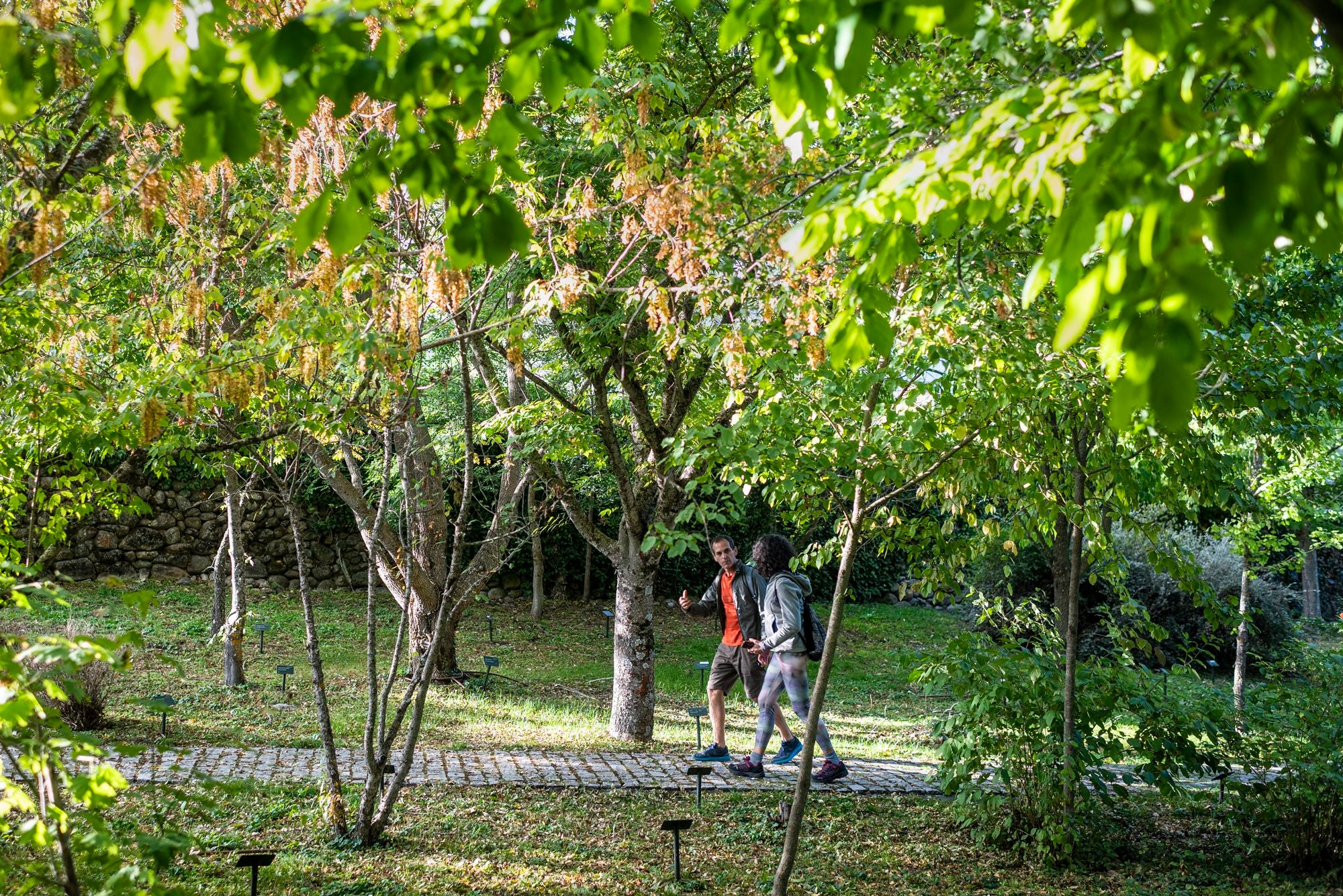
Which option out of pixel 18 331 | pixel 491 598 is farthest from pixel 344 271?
pixel 491 598

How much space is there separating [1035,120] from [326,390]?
4.22 m

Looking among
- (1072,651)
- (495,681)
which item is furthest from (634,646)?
(1072,651)

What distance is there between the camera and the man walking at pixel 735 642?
24.9 feet

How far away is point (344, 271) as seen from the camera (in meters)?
4.82

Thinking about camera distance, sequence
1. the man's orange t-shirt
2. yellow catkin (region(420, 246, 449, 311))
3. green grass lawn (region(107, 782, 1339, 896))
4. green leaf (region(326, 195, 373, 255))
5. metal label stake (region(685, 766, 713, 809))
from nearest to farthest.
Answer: green leaf (region(326, 195, 373, 255))
yellow catkin (region(420, 246, 449, 311))
green grass lawn (region(107, 782, 1339, 896))
metal label stake (region(685, 766, 713, 809))
the man's orange t-shirt

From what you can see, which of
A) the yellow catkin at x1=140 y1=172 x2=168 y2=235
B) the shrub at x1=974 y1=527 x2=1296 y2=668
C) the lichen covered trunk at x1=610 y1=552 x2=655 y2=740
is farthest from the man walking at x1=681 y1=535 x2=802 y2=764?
the shrub at x1=974 y1=527 x2=1296 y2=668

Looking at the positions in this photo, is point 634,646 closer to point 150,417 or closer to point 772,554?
point 772,554

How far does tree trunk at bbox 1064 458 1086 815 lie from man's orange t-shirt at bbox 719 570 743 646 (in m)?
2.69

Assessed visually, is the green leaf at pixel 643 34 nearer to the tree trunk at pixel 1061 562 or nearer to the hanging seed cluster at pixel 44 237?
the hanging seed cluster at pixel 44 237

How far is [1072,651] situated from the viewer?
18.1 ft

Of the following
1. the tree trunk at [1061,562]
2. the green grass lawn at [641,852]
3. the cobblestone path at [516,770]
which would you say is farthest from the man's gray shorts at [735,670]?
the tree trunk at [1061,562]

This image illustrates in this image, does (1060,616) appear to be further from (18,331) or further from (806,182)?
(18,331)

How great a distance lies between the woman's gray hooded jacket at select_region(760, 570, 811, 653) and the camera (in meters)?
7.12

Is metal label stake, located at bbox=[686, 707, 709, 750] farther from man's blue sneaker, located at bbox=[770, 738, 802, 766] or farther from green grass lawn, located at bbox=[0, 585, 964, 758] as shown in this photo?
man's blue sneaker, located at bbox=[770, 738, 802, 766]
